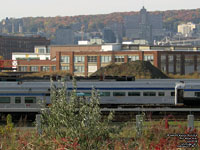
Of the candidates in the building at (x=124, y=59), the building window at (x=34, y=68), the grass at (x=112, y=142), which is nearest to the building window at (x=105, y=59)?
the building at (x=124, y=59)

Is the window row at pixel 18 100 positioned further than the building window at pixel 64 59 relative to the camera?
No

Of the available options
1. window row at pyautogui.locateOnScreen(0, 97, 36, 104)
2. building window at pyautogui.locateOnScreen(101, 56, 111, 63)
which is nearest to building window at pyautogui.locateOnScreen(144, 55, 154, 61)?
building window at pyautogui.locateOnScreen(101, 56, 111, 63)

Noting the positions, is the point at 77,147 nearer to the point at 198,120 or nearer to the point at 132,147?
the point at 132,147

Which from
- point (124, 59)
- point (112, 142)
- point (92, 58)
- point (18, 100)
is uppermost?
point (92, 58)

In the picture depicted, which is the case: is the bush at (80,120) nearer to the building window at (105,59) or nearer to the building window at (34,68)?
the building window at (105,59)

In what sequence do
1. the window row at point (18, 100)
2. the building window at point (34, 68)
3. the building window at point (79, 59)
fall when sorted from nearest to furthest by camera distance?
the window row at point (18, 100), the building window at point (79, 59), the building window at point (34, 68)

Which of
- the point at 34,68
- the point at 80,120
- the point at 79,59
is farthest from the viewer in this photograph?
the point at 34,68

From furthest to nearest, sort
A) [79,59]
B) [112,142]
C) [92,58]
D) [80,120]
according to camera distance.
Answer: [79,59]
[92,58]
[112,142]
[80,120]

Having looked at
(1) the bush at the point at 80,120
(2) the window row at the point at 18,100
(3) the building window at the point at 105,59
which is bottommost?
(2) the window row at the point at 18,100

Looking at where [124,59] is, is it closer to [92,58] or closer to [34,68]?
[92,58]

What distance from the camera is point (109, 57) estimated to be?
406 ft

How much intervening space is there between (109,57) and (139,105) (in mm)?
80225

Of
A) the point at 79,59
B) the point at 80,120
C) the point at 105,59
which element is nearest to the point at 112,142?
the point at 80,120

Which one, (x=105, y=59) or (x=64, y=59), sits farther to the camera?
(x=64, y=59)
